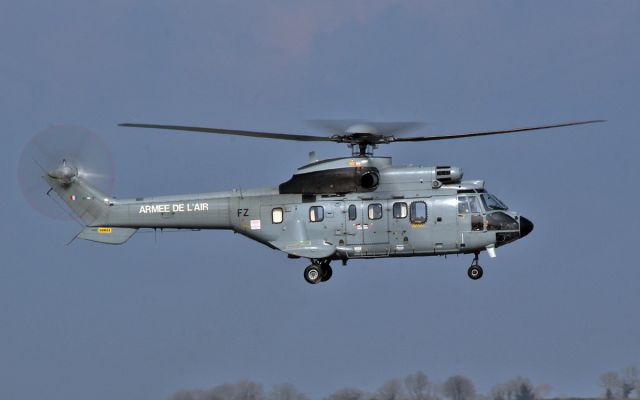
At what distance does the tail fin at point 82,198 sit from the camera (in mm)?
33438

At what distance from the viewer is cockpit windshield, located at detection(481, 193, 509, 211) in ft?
104

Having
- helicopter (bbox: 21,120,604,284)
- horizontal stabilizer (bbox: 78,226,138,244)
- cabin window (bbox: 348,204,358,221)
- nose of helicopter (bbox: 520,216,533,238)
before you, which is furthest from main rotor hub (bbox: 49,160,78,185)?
nose of helicopter (bbox: 520,216,533,238)

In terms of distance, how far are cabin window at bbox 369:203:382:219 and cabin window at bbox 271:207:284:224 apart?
2372mm

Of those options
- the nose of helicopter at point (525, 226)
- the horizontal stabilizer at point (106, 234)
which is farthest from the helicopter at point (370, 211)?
the horizontal stabilizer at point (106, 234)

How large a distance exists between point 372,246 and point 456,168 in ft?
9.62

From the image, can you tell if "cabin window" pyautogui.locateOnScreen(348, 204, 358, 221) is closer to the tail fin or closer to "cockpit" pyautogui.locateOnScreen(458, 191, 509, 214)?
"cockpit" pyautogui.locateOnScreen(458, 191, 509, 214)

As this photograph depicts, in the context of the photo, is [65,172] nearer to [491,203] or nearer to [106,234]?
[106,234]

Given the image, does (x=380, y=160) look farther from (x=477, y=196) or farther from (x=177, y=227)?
(x=177, y=227)

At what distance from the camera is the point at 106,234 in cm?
3338

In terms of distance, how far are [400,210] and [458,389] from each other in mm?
6869

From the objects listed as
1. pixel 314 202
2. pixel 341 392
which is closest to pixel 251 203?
pixel 314 202

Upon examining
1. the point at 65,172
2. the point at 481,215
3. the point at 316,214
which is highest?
the point at 65,172

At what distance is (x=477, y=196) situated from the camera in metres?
31.5

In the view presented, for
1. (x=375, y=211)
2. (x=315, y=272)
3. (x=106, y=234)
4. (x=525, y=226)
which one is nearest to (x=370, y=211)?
(x=375, y=211)
